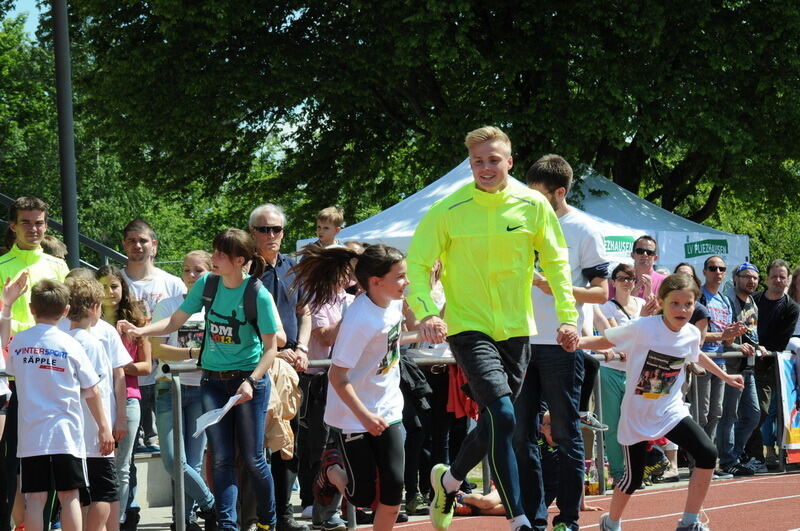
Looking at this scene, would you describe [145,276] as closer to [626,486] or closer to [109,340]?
[109,340]

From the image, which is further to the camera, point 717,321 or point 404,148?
point 404,148

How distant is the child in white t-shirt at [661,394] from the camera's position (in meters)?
7.01

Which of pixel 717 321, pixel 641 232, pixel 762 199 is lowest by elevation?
pixel 717 321

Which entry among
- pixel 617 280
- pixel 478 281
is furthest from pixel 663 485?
pixel 478 281

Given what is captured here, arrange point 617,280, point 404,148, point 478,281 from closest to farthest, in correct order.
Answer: point 478,281, point 617,280, point 404,148

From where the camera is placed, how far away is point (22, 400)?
6.34 metres

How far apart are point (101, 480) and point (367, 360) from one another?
170 centimetres

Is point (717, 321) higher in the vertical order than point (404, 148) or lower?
lower

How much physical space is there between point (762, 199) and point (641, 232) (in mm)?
10308

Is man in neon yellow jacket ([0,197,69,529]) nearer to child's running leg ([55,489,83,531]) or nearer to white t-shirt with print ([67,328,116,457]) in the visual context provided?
white t-shirt with print ([67,328,116,457])

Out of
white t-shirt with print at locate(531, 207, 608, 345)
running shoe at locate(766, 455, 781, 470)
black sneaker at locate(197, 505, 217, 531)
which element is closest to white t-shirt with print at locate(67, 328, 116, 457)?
black sneaker at locate(197, 505, 217, 531)

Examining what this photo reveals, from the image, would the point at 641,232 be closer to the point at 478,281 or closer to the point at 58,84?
the point at 58,84

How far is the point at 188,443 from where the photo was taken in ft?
25.9

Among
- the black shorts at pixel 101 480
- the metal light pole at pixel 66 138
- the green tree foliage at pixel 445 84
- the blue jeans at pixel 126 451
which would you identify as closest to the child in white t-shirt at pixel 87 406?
the black shorts at pixel 101 480
